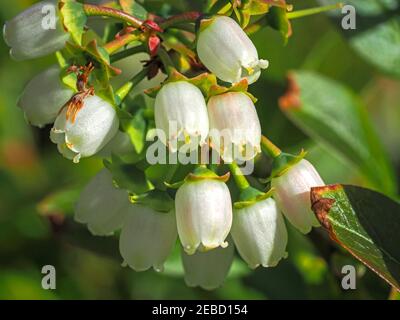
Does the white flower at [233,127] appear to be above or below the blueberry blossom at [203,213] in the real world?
above

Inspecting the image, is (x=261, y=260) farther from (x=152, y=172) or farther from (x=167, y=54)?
(x=167, y=54)

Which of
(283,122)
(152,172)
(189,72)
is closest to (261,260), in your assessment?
(152,172)

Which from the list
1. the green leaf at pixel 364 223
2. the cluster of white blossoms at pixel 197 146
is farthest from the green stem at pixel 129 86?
the green leaf at pixel 364 223

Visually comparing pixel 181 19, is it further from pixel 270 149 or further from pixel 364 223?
pixel 364 223

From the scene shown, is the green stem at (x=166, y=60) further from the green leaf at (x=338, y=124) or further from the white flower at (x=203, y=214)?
the green leaf at (x=338, y=124)

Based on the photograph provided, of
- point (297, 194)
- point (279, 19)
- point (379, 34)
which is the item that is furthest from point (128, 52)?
point (379, 34)
